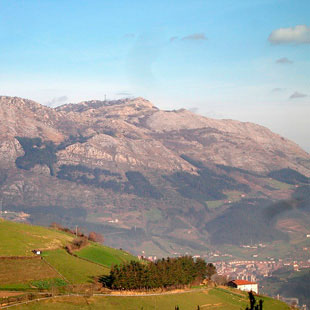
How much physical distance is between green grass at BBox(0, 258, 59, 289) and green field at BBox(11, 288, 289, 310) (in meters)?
9.82

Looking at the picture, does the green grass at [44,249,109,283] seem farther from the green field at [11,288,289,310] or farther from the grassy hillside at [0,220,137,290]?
the green field at [11,288,289,310]

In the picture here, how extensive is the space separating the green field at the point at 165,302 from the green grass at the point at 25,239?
2518 cm

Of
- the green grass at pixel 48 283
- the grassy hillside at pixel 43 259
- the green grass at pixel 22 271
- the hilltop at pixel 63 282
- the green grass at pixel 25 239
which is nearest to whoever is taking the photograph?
the hilltop at pixel 63 282

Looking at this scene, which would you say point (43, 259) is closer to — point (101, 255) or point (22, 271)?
point (22, 271)

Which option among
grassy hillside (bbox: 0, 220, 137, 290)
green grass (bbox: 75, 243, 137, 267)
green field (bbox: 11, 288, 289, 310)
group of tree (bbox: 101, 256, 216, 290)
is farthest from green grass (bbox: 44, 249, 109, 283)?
green field (bbox: 11, 288, 289, 310)

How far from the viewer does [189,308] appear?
9775 cm

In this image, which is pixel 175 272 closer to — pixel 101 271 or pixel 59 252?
pixel 101 271

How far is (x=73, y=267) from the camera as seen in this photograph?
109 metres

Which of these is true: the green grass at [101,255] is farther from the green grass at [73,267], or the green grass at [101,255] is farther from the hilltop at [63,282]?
the green grass at [73,267]

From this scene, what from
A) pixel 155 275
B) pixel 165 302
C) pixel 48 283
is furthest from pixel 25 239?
pixel 165 302

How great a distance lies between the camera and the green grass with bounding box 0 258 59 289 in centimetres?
9203

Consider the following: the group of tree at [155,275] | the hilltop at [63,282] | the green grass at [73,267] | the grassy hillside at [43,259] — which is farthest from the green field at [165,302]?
the green grass at [73,267]

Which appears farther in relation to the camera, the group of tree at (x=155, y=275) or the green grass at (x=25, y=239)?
the green grass at (x=25, y=239)

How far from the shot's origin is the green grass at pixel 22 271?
9203cm
